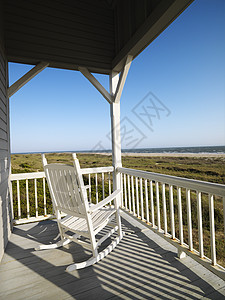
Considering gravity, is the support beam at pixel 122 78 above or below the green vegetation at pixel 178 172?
above

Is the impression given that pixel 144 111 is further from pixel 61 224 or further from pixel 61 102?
pixel 61 102

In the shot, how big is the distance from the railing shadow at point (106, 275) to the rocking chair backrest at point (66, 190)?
20.2 inches

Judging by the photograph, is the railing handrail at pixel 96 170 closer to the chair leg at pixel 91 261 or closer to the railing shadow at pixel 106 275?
the railing shadow at pixel 106 275

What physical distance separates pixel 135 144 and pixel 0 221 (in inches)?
103

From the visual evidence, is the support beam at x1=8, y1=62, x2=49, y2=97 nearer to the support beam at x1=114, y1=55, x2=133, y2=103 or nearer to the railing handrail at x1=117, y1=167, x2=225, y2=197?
the support beam at x1=114, y1=55, x2=133, y2=103

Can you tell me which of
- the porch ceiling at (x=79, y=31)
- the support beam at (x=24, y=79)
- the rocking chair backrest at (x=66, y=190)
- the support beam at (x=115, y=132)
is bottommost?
the rocking chair backrest at (x=66, y=190)

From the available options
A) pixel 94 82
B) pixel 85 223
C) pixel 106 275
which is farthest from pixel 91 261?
pixel 94 82

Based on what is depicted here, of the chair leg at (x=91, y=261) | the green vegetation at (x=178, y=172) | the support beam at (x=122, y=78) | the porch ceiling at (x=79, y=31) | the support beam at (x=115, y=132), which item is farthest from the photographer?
the green vegetation at (x=178, y=172)

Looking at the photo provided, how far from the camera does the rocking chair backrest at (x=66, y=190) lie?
1.70m

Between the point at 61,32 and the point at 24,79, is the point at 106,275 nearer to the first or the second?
the point at 24,79

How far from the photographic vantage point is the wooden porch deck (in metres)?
1.36

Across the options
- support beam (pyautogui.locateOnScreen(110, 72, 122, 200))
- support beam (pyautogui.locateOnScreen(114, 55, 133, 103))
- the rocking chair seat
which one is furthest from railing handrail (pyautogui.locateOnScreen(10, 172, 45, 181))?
support beam (pyautogui.locateOnScreen(114, 55, 133, 103))

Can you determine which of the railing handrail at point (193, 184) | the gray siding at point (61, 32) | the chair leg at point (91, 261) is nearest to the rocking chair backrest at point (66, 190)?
the chair leg at point (91, 261)

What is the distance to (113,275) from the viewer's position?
1562 mm
